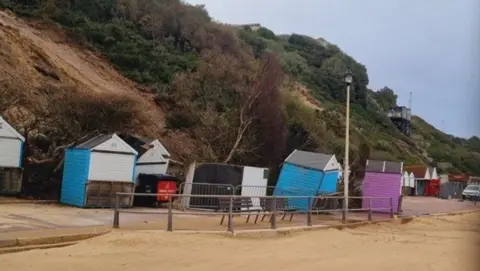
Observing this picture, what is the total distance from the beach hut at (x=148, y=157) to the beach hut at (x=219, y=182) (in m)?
1.60

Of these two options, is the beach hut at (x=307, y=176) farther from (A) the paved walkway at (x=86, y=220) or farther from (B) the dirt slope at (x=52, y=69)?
(B) the dirt slope at (x=52, y=69)

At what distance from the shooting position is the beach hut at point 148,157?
2226 centimetres

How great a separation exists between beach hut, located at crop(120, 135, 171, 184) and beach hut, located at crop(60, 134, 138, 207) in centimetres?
179

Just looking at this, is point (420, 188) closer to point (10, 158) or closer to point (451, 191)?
point (451, 191)

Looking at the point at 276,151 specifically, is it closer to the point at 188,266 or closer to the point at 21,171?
the point at 21,171

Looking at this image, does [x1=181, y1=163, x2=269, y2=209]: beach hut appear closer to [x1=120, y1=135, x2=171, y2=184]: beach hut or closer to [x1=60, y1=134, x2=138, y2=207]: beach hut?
[x1=120, y1=135, x2=171, y2=184]: beach hut

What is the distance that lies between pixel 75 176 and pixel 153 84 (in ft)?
82.6

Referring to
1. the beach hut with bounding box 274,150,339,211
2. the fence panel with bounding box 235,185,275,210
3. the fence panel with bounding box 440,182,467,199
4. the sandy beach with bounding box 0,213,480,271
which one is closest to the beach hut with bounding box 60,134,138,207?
the fence panel with bounding box 235,185,275,210

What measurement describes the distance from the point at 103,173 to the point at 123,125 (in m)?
6.79

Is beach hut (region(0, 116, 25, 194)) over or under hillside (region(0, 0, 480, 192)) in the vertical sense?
under

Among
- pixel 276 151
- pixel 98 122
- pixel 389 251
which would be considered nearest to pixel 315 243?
pixel 389 251

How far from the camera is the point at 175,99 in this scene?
41.6 m

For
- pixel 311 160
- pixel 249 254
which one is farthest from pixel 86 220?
pixel 311 160

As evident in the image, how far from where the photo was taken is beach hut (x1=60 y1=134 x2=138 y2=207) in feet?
62.6
